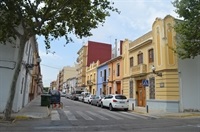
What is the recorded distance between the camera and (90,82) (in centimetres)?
5009

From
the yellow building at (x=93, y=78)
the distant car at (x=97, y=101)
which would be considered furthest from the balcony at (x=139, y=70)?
the yellow building at (x=93, y=78)

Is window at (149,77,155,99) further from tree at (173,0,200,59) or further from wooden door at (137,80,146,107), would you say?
tree at (173,0,200,59)

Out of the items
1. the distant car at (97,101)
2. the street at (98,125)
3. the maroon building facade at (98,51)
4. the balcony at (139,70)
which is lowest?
the street at (98,125)

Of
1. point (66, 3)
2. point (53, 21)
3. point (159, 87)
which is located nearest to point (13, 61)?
point (53, 21)

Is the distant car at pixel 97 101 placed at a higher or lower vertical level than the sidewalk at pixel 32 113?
higher

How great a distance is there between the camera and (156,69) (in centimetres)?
2280

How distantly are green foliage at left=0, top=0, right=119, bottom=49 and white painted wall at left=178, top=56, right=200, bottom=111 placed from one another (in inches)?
390

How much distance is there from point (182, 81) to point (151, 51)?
193 inches

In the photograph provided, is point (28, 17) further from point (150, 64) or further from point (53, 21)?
point (150, 64)

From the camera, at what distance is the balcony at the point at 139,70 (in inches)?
984

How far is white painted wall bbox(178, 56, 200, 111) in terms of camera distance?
20.8 meters

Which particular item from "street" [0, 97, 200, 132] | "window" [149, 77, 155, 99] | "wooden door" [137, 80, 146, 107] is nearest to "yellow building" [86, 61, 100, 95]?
"wooden door" [137, 80, 146, 107]

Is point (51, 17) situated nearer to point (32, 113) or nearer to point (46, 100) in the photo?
point (32, 113)

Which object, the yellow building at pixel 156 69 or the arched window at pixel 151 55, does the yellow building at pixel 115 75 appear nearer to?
the yellow building at pixel 156 69
